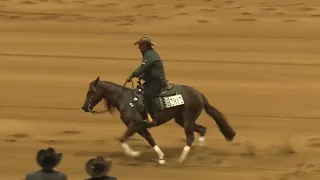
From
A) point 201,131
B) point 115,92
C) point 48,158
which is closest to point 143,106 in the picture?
point 115,92

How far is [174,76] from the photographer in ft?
62.4

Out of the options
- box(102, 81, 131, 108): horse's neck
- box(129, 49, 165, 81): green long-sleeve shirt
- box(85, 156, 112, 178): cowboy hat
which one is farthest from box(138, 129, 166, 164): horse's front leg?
box(85, 156, 112, 178): cowboy hat

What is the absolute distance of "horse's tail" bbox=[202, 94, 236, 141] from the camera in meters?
13.6

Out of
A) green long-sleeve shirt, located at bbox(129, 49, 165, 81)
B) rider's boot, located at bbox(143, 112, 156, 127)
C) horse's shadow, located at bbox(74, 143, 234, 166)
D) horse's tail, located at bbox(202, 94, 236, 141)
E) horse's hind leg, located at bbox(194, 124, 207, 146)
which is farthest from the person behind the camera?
horse's hind leg, located at bbox(194, 124, 207, 146)

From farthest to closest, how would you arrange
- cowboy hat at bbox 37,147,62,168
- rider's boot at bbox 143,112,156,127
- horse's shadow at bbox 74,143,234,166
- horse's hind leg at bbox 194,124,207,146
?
horse's hind leg at bbox 194,124,207,146
horse's shadow at bbox 74,143,234,166
rider's boot at bbox 143,112,156,127
cowboy hat at bbox 37,147,62,168

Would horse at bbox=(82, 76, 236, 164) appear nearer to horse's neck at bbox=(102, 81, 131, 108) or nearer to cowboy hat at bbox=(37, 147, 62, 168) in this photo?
horse's neck at bbox=(102, 81, 131, 108)

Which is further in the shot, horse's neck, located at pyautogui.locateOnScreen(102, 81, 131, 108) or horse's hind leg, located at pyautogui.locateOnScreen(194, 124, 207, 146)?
horse's hind leg, located at pyautogui.locateOnScreen(194, 124, 207, 146)

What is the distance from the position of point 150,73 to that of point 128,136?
3.30ft

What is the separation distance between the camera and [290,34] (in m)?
22.0

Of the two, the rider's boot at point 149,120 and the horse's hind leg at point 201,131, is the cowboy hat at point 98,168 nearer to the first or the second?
the rider's boot at point 149,120

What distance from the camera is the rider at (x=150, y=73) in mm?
12977

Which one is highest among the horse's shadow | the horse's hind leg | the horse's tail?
the horse's tail

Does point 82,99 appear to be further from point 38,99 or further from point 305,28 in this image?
point 305,28

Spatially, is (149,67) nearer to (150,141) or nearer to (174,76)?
(150,141)
